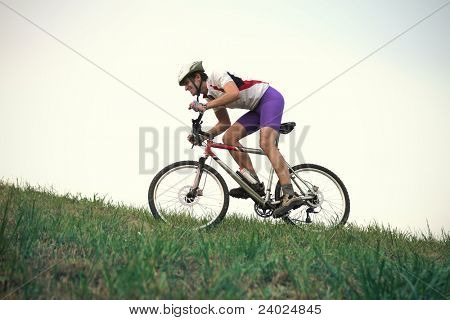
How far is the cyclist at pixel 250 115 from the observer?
4977 mm

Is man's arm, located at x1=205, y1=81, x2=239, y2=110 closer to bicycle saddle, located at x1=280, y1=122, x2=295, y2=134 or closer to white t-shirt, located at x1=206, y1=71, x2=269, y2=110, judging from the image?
white t-shirt, located at x1=206, y1=71, x2=269, y2=110

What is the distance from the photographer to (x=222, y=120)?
214 inches

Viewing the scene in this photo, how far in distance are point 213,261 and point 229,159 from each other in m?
2.37

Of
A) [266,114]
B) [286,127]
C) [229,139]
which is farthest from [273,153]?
[229,139]

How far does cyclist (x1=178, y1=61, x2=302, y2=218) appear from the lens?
4977 mm

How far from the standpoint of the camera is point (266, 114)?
5.11 meters

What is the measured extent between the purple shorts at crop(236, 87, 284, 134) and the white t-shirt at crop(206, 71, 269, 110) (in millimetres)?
83

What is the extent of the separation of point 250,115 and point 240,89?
422 millimetres

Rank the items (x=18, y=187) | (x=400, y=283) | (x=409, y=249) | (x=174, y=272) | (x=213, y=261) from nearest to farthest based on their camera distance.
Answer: (x=400, y=283), (x=174, y=272), (x=213, y=261), (x=409, y=249), (x=18, y=187)
